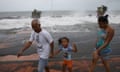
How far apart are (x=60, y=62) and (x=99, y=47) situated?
2838 millimetres

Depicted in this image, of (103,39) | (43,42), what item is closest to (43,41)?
(43,42)

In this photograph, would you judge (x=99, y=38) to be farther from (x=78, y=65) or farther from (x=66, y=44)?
(x=78, y=65)

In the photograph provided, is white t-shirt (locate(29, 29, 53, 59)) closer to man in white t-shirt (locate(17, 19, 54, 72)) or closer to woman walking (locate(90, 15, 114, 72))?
man in white t-shirt (locate(17, 19, 54, 72))

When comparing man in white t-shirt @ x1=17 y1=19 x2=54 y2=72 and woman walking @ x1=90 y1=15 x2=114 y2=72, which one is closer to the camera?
woman walking @ x1=90 y1=15 x2=114 y2=72

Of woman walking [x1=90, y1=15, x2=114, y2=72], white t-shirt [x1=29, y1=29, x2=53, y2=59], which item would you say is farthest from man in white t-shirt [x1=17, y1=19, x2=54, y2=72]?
woman walking [x1=90, y1=15, x2=114, y2=72]

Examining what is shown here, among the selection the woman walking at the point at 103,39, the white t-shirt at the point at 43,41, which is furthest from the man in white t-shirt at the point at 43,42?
the woman walking at the point at 103,39

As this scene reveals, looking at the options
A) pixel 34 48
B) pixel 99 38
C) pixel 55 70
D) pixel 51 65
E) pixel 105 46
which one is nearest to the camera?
pixel 105 46

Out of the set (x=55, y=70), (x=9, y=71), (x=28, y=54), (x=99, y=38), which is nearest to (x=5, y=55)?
(x=28, y=54)

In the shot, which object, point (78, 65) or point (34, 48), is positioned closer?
point (78, 65)

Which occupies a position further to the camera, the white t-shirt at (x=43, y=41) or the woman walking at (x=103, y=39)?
the white t-shirt at (x=43, y=41)

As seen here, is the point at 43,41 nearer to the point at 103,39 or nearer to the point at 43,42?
the point at 43,42

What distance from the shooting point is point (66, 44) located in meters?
5.86

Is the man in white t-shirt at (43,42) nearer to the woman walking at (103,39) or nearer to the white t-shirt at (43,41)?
the white t-shirt at (43,41)

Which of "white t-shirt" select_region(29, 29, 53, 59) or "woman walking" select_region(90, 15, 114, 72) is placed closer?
"woman walking" select_region(90, 15, 114, 72)
